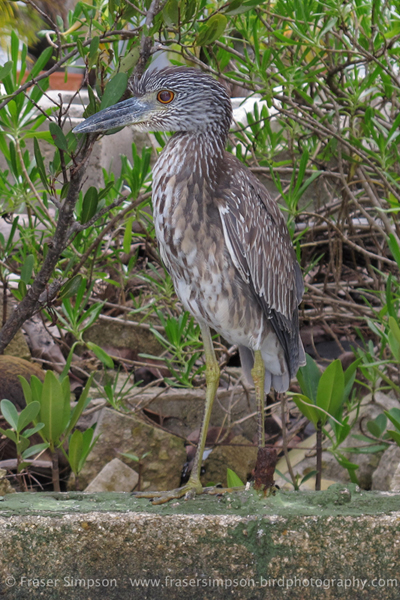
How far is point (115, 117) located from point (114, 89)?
8 centimetres

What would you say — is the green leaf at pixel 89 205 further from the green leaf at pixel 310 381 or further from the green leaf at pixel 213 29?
the green leaf at pixel 310 381

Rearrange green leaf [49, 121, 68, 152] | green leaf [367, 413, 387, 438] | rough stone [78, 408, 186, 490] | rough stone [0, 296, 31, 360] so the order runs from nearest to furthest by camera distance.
Answer: green leaf [49, 121, 68, 152] → green leaf [367, 413, 387, 438] → rough stone [78, 408, 186, 490] → rough stone [0, 296, 31, 360]

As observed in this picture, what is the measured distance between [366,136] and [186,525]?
80.8 inches

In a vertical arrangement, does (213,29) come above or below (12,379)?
above

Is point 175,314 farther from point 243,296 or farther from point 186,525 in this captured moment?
point 186,525

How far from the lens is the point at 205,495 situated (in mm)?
1943

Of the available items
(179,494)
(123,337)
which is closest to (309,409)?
(179,494)

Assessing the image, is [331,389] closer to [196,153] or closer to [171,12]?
[196,153]

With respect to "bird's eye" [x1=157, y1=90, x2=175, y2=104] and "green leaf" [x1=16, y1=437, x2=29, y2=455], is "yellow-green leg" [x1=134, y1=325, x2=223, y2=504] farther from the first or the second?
"bird's eye" [x1=157, y1=90, x2=175, y2=104]

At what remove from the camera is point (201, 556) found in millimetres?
1586

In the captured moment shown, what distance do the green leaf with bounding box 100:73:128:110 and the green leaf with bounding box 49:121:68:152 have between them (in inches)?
A: 6.3

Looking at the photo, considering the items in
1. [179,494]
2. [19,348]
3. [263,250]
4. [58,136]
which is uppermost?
[58,136]

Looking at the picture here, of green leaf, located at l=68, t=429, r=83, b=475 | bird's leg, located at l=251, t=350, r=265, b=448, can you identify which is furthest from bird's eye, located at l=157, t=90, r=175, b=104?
green leaf, located at l=68, t=429, r=83, b=475

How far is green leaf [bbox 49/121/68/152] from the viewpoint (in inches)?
67.8
